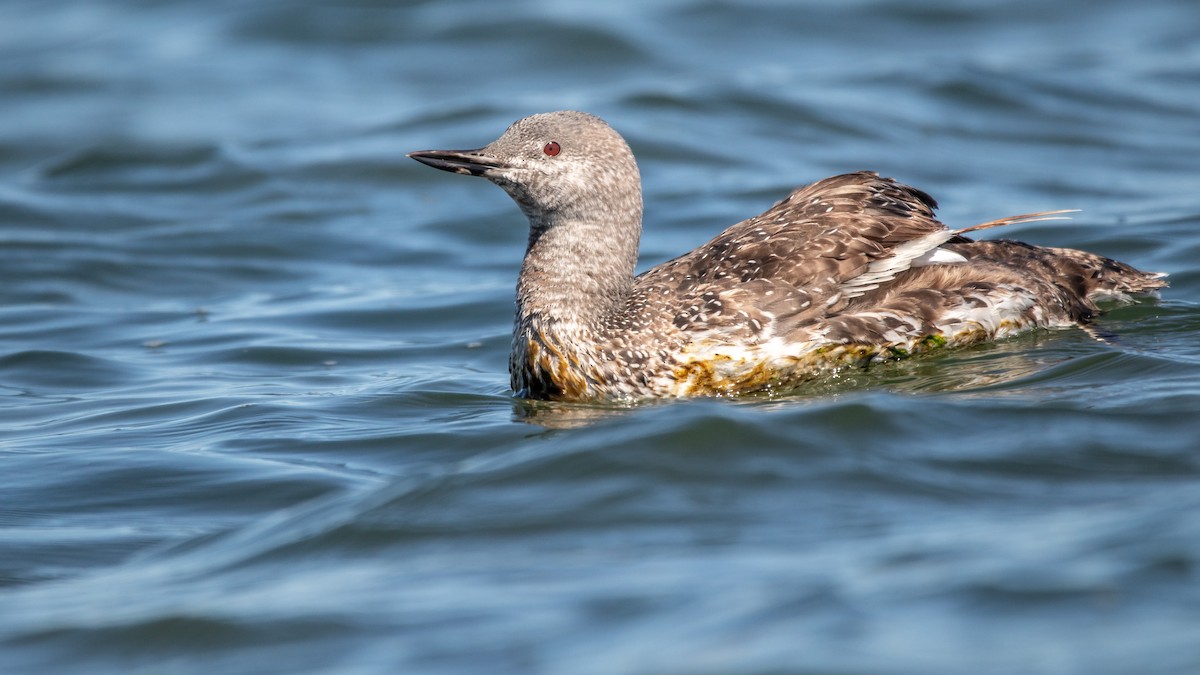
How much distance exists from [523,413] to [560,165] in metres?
1.23

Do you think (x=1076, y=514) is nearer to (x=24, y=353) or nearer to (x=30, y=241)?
(x=24, y=353)

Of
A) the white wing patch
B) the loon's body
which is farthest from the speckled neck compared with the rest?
the white wing patch

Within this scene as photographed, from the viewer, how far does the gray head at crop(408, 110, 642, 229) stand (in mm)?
7512

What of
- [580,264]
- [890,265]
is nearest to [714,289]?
[580,264]

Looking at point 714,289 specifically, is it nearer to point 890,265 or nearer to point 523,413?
point 890,265

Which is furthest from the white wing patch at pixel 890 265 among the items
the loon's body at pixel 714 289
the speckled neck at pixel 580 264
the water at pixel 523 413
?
the speckled neck at pixel 580 264

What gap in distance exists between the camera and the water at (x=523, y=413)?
4945mm

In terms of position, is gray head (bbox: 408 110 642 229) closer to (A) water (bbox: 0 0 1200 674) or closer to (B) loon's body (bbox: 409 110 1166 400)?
(B) loon's body (bbox: 409 110 1166 400)

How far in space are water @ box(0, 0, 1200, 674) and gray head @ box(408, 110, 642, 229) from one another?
1.04 metres

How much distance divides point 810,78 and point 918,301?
9.81 metres

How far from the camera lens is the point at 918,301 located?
7.79 m

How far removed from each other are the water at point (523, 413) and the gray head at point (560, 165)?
104 cm

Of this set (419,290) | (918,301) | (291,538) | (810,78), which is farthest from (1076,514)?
(810,78)

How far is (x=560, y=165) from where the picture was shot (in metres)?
7.54
